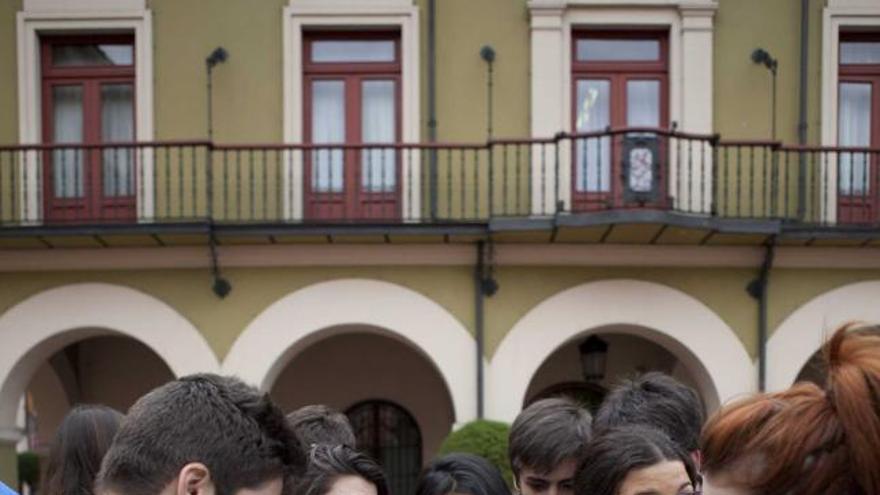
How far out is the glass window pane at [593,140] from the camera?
1218 cm

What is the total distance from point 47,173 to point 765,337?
8.22m

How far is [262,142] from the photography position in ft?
41.3

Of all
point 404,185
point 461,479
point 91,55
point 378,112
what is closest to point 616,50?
point 378,112

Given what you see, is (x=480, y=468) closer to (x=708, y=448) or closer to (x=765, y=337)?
(x=708, y=448)

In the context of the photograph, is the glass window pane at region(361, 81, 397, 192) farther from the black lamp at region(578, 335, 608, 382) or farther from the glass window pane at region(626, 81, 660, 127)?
the black lamp at region(578, 335, 608, 382)

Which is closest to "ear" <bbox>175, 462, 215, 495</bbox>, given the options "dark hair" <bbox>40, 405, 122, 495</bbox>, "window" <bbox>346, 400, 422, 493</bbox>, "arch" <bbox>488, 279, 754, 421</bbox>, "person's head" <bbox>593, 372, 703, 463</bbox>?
"dark hair" <bbox>40, 405, 122, 495</bbox>

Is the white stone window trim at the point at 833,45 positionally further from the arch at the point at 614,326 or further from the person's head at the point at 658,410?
the person's head at the point at 658,410

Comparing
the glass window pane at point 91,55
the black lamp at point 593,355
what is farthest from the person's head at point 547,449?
the glass window pane at point 91,55

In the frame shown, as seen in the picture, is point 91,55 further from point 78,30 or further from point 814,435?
point 814,435

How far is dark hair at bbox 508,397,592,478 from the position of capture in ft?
14.6

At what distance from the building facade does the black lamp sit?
1187mm

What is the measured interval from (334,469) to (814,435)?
231 cm

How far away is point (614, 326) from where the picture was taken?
41.0 ft

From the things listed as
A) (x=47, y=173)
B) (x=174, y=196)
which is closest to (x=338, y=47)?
(x=174, y=196)
